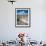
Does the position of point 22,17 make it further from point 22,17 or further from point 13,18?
point 13,18

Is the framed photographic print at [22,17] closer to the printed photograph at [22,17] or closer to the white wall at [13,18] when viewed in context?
the printed photograph at [22,17]

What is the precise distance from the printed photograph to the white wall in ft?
0.55

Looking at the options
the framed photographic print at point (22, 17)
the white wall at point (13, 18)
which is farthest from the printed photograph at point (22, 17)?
the white wall at point (13, 18)

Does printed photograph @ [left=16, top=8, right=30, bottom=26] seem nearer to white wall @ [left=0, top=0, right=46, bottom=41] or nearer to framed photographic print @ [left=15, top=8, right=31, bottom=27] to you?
framed photographic print @ [left=15, top=8, right=31, bottom=27]

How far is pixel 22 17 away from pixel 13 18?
1.25ft

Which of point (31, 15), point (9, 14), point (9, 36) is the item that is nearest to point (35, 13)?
point (31, 15)

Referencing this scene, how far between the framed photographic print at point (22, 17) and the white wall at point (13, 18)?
0.41ft

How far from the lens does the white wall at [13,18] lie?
18.4ft

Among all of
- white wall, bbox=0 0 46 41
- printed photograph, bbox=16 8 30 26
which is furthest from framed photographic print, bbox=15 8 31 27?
white wall, bbox=0 0 46 41

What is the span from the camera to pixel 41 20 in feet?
18.6

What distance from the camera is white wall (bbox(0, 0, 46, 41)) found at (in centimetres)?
562

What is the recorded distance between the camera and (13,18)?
5.65 m

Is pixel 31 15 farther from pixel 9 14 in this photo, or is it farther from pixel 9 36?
pixel 9 36

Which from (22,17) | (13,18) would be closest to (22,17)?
(22,17)
